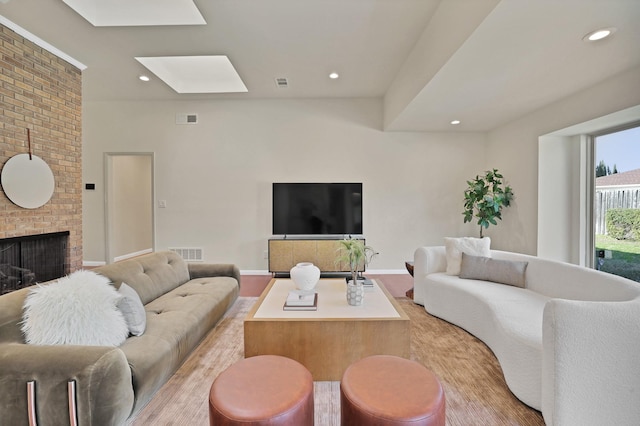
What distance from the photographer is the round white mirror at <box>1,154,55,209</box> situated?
120 inches

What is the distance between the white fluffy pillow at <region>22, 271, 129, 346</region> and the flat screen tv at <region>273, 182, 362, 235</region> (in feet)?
10.5

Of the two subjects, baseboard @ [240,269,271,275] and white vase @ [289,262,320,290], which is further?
baseboard @ [240,269,271,275]

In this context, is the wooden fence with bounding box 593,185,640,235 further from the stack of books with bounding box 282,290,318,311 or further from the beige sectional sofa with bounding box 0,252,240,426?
the beige sectional sofa with bounding box 0,252,240,426

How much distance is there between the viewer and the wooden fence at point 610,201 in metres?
3.10

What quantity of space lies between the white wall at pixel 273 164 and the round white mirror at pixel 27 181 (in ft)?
5.44

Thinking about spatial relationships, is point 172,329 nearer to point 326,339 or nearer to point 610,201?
point 326,339

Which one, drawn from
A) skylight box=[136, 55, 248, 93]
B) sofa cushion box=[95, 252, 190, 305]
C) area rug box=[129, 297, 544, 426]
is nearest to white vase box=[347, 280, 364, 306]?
area rug box=[129, 297, 544, 426]

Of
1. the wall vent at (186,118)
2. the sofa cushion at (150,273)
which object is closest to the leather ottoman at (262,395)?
the sofa cushion at (150,273)

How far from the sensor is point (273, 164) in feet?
16.3

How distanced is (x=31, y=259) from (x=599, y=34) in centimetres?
575

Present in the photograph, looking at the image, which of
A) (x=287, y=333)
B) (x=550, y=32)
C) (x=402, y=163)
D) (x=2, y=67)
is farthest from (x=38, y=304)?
(x=402, y=163)

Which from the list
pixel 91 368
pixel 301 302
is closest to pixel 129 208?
pixel 301 302

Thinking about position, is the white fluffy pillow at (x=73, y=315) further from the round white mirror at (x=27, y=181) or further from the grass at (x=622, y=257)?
the grass at (x=622, y=257)

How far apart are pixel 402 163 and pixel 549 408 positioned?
13.1 ft
